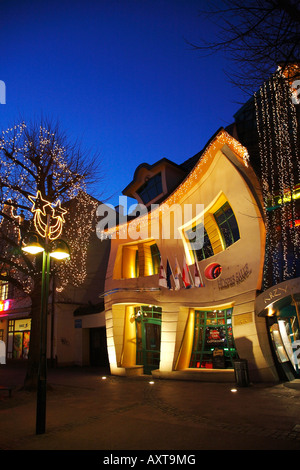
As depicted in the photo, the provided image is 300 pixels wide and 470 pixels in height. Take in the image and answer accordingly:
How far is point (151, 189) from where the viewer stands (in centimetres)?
2170

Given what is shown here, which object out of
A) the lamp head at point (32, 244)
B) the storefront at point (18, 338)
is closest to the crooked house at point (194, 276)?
the lamp head at point (32, 244)

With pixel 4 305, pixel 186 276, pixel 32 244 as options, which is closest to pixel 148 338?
pixel 186 276

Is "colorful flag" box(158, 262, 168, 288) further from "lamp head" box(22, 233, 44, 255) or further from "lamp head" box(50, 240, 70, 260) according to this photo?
"lamp head" box(22, 233, 44, 255)

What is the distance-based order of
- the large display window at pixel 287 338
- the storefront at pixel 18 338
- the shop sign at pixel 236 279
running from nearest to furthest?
the large display window at pixel 287 338
the shop sign at pixel 236 279
the storefront at pixel 18 338

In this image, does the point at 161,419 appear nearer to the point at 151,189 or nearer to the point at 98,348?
the point at 151,189

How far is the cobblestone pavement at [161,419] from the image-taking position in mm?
6199

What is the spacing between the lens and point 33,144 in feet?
45.9

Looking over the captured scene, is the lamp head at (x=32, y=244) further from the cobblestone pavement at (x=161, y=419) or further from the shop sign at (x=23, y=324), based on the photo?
the shop sign at (x=23, y=324)

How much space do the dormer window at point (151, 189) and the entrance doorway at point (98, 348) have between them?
10401 mm

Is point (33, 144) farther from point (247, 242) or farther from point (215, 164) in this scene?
point (247, 242)

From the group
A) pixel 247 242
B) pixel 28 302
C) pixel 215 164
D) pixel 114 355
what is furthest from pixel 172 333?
pixel 28 302

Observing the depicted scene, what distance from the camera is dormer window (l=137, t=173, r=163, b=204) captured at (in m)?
21.1

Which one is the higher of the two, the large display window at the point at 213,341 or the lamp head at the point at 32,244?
the lamp head at the point at 32,244
